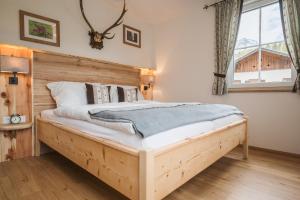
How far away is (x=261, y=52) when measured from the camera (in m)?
2.59

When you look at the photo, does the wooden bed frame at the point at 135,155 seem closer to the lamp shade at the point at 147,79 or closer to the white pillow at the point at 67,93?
the white pillow at the point at 67,93

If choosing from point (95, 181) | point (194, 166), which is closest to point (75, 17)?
point (95, 181)

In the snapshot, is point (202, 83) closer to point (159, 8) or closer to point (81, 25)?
point (159, 8)

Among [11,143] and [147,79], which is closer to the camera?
[11,143]

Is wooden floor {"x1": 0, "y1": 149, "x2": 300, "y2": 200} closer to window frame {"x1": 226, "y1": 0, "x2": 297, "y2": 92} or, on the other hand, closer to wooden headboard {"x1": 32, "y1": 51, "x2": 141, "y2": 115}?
wooden headboard {"x1": 32, "y1": 51, "x2": 141, "y2": 115}

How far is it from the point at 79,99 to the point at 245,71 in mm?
2451

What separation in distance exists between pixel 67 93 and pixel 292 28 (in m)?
2.92

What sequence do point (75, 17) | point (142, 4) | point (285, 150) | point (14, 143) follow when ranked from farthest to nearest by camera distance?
point (142, 4), point (75, 17), point (285, 150), point (14, 143)

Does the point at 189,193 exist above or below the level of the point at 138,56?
below

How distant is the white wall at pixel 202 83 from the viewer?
91.4 inches

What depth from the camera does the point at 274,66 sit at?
8.11 feet

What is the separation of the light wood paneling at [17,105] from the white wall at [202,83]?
7.82 feet

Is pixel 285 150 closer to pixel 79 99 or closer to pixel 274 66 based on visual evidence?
pixel 274 66

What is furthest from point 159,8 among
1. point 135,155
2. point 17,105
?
point 135,155
